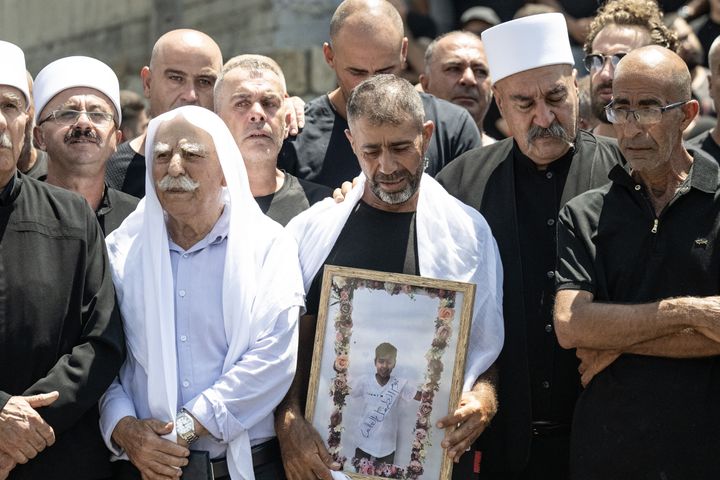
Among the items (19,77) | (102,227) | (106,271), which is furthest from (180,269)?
(19,77)

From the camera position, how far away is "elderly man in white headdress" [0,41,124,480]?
4.93m

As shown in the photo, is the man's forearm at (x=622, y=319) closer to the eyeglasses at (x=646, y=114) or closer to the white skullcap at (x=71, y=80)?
the eyeglasses at (x=646, y=114)

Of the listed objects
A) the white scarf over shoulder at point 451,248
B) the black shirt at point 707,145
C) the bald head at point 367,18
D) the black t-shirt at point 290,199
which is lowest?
the white scarf over shoulder at point 451,248

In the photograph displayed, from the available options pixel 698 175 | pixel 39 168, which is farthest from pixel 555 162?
pixel 39 168

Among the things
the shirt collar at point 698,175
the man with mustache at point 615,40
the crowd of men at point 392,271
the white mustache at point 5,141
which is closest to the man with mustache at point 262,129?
the crowd of men at point 392,271

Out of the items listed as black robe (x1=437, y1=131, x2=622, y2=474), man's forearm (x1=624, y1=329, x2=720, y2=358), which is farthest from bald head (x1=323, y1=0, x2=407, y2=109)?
man's forearm (x1=624, y1=329, x2=720, y2=358)

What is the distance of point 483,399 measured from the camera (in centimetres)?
516

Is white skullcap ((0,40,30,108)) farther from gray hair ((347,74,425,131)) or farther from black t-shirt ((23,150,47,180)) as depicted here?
gray hair ((347,74,425,131))

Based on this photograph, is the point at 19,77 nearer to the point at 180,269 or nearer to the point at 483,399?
the point at 180,269

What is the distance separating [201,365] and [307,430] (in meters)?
0.52

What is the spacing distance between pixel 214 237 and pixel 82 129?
47.5 inches

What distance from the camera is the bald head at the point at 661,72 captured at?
518 centimetres

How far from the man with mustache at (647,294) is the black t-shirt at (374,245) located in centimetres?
65

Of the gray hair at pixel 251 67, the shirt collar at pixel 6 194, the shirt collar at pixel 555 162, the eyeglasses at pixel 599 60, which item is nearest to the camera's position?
the shirt collar at pixel 6 194
